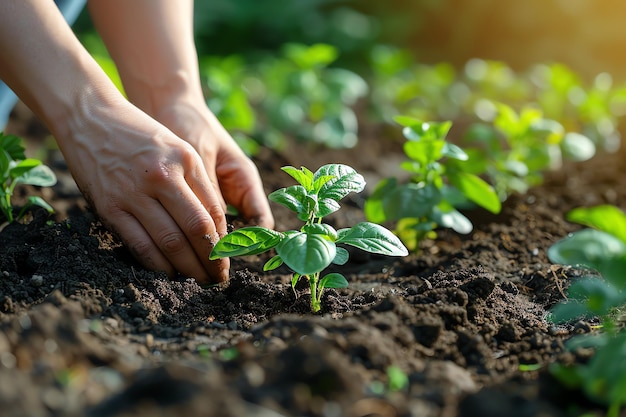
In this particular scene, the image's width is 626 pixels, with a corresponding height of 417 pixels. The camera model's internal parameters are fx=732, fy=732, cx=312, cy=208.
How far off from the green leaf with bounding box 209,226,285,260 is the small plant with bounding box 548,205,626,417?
0.74m

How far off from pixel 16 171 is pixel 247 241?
3.10 ft

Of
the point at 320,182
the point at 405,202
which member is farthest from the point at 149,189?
the point at 405,202

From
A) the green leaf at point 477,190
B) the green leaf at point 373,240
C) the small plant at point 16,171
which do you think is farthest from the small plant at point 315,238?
the small plant at point 16,171

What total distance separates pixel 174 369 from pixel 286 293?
829mm

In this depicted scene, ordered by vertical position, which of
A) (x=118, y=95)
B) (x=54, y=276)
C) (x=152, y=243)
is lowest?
(x=54, y=276)

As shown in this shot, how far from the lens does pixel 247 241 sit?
193cm

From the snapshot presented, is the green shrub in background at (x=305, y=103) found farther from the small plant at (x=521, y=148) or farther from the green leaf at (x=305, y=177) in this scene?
the green leaf at (x=305, y=177)

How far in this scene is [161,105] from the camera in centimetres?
261

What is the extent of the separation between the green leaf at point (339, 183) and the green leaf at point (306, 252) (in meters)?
0.21

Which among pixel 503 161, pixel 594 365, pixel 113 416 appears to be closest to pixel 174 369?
pixel 113 416

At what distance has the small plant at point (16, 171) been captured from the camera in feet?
7.83

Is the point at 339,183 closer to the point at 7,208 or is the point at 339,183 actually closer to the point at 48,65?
the point at 48,65

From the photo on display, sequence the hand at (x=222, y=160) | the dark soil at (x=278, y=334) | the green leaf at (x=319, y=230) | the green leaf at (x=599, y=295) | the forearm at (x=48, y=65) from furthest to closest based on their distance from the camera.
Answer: the hand at (x=222, y=160), the forearm at (x=48, y=65), the green leaf at (x=319, y=230), the green leaf at (x=599, y=295), the dark soil at (x=278, y=334)

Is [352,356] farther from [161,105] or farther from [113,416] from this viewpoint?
[161,105]
